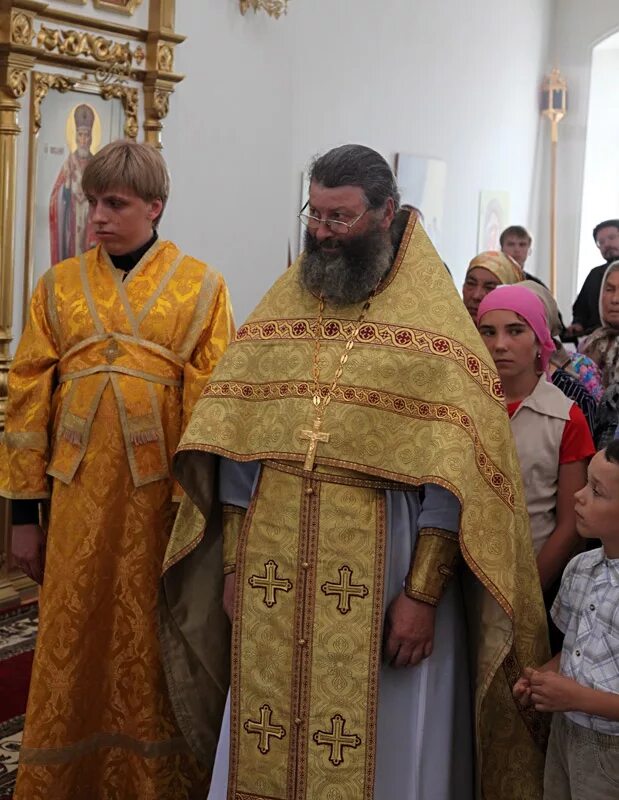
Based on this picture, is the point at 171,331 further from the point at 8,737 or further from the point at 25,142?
the point at 25,142

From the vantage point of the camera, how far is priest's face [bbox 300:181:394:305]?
8.86 ft

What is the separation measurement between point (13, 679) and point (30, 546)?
164 centimetres

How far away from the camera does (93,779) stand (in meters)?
3.35

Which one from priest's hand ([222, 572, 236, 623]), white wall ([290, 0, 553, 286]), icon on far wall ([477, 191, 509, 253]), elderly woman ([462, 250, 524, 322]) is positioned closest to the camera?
priest's hand ([222, 572, 236, 623])

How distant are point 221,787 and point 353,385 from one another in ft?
3.56

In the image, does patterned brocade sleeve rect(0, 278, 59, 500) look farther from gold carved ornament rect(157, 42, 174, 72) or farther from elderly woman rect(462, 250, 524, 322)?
gold carved ornament rect(157, 42, 174, 72)

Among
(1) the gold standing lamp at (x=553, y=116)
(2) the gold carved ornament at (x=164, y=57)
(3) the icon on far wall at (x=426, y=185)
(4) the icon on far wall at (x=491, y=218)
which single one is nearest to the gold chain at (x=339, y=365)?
(2) the gold carved ornament at (x=164, y=57)

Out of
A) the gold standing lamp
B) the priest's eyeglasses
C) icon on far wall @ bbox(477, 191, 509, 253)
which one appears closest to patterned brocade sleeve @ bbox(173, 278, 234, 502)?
the priest's eyeglasses

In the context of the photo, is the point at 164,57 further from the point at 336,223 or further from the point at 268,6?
the point at 336,223

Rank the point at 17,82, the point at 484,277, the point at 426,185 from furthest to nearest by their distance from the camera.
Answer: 1. the point at 426,185
2. the point at 17,82
3. the point at 484,277

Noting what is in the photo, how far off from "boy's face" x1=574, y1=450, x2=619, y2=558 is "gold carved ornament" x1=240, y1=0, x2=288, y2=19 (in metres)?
4.93

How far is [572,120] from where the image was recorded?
12125 mm

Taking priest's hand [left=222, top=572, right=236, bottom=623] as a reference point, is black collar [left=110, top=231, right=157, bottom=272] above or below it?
above

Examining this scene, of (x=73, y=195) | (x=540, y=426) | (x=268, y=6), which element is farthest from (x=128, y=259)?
(x=268, y=6)
